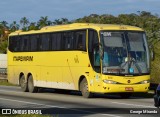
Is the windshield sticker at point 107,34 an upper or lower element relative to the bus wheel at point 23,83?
upper

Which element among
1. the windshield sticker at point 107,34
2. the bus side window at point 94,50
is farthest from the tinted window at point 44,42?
the windshield sticker at point 107,34

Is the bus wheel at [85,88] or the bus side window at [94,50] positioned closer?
the bus side window at [94,50]

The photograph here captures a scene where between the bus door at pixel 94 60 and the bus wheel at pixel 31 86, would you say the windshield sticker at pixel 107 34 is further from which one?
the bus wheel at pixel 31 86

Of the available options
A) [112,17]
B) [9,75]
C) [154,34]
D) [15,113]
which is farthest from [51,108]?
[112,17]

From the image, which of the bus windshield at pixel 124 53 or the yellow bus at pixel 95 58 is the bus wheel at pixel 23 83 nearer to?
the yellow bus at pixel 95 58

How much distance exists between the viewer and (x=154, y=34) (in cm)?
5609

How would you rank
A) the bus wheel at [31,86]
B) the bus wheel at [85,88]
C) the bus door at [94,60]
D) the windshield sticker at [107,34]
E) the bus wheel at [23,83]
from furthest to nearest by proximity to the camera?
1. the bus wheel at [23,83]
2. the bus wheel at [31,86]
3. the bus wheel at [85,88]
4. the windshield sticker at [107,34]
5. the bus door at [94,60]

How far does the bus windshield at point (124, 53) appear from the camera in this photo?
23656 millimetres

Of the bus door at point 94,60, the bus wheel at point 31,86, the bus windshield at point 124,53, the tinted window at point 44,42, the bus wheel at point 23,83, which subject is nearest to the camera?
the bus windshield at point 124,53

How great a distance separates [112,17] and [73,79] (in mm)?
81311

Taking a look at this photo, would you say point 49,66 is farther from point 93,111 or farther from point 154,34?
point 154,34

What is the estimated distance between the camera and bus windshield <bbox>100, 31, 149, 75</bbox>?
23656mm

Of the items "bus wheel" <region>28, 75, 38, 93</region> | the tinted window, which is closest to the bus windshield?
the tinted window

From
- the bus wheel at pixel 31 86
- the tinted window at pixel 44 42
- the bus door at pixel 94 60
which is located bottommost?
the bus wheel at pixel 31 86
